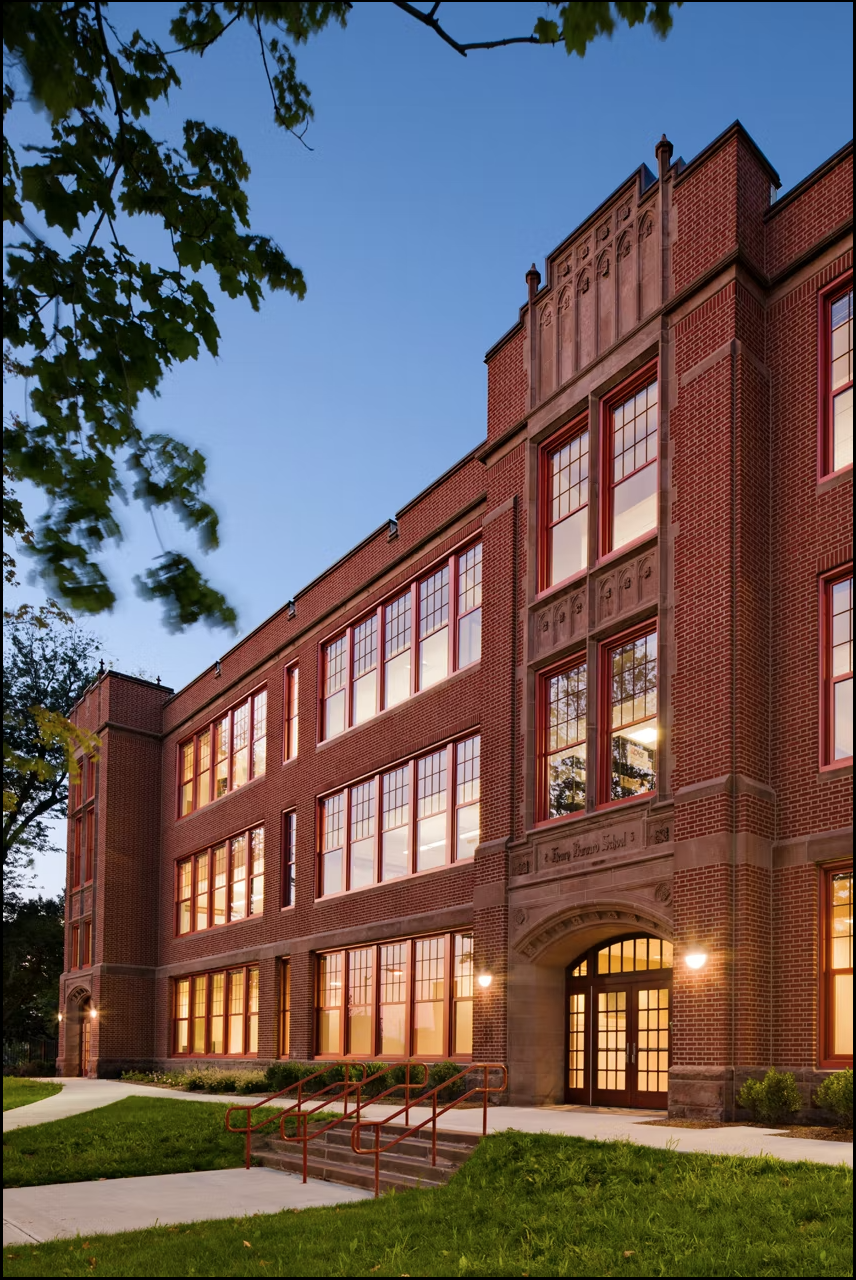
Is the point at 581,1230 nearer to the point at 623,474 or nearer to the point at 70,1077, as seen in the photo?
the point at 623,474

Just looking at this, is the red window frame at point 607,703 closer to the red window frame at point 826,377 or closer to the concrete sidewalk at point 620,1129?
the red window frame at point 826,377

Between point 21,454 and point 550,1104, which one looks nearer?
point 21,454

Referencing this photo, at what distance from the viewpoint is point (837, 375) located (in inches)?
699

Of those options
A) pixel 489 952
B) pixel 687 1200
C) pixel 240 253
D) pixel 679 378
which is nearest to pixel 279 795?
pixel 489 952

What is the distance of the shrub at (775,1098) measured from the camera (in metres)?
16.0

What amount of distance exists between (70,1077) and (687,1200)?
3531 cm

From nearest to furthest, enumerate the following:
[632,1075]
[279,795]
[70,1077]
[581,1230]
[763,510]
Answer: [581,1230]
[763,510]
[632,1075]
[279,795]
[70,1077]

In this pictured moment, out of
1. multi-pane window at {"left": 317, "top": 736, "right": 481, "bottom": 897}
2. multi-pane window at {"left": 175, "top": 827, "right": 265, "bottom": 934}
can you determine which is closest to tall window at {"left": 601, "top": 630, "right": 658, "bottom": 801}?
multi-pane window at {"left": 317, "top": 736, "right": 481, "bottom": 897}

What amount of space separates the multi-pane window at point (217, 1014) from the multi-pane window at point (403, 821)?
5437 millimetres

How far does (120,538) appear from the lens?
692cm

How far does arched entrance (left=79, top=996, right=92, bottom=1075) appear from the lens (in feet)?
139

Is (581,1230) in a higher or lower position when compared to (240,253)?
lower

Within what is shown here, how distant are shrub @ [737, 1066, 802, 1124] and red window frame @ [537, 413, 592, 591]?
857cm

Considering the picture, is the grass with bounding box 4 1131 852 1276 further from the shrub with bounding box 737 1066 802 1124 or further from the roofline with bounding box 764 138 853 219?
the roofline with bounding box 764 138 853 219
